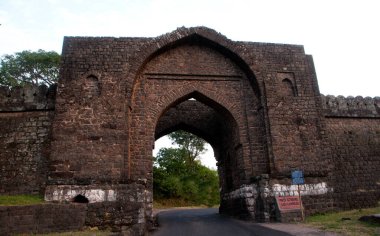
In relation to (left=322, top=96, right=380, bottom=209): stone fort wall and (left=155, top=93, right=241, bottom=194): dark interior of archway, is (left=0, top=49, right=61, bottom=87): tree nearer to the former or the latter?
(left=155, top=93, right=241, bottom=194): dark interior of archway

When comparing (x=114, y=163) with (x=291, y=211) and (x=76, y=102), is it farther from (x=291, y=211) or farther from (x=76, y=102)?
(x=291, y=211)

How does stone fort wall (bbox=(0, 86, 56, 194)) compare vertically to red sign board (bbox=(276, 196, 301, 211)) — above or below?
above

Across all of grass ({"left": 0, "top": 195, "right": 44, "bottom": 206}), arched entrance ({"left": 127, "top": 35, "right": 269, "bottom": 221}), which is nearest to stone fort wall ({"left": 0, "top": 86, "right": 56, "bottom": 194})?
grass ({"left": 0, "top": 195, "right": 44, "bottom": 206})

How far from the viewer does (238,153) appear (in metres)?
10.3

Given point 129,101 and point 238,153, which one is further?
Answer: point 238,153

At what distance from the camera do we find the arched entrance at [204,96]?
31.2ft

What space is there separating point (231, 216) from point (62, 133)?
19.7ft

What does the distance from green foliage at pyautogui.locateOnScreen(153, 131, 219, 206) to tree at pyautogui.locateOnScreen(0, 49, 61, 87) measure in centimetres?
952

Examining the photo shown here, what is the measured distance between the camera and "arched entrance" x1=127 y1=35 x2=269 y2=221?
9.52 metres

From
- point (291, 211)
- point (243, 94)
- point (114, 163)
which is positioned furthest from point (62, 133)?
point (291, 211)

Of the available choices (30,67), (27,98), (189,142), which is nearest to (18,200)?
(27,98)

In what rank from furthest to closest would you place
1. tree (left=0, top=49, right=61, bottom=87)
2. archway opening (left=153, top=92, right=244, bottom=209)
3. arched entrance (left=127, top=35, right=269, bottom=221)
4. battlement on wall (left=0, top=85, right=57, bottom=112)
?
tree (left=0, top=49, right=61, bottom=87) → archway opening (left=153, top=92, right=244, bottom=209) → battlement on wall (left=0, top=85, right=57, bottom=112) → arched entrance (left=127, top=35, right=269, bottom=221)

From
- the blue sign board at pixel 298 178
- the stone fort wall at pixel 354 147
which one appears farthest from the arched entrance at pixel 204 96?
the stone fort wall at pixel 354 147

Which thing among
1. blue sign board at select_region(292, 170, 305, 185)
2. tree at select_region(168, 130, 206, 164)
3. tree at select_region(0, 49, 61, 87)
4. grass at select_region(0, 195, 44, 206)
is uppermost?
tree at select_region(0, 49, 61, 87)
